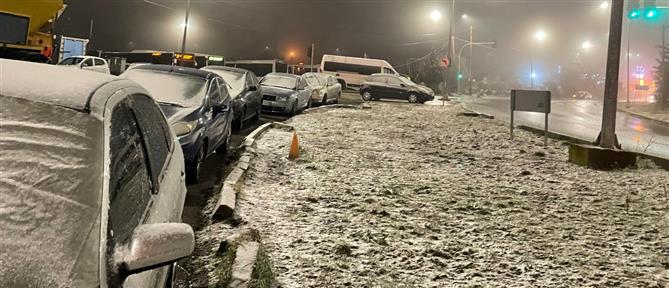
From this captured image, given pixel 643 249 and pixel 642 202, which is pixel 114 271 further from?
pixel 642 202

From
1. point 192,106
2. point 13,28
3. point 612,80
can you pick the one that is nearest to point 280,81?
point 13,28

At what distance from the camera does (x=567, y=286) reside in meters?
3.66

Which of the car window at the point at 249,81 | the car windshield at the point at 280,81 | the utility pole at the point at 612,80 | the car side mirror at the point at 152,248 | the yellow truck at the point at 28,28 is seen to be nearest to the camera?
the car side mirror at the point at 152,248

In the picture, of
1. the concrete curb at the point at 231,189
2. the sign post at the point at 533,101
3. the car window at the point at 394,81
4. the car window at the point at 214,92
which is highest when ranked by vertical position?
the car window at the point at 394,81

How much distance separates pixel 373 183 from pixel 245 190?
1.84 m

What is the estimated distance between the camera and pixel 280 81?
1680cm

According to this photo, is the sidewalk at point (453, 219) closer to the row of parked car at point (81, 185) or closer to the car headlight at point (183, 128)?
the car headlight at point (183, 128)

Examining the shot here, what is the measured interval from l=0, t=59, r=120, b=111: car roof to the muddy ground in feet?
6.47

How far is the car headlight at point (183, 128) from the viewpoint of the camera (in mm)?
6411

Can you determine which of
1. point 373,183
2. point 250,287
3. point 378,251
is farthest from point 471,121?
point 250,287

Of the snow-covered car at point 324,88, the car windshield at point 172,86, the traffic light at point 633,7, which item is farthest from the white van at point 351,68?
the car windshield at point 172,86

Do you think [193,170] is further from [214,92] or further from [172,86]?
[214,92]

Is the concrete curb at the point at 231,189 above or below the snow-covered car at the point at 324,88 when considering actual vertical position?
below

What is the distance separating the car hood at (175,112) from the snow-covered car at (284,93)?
856cm
